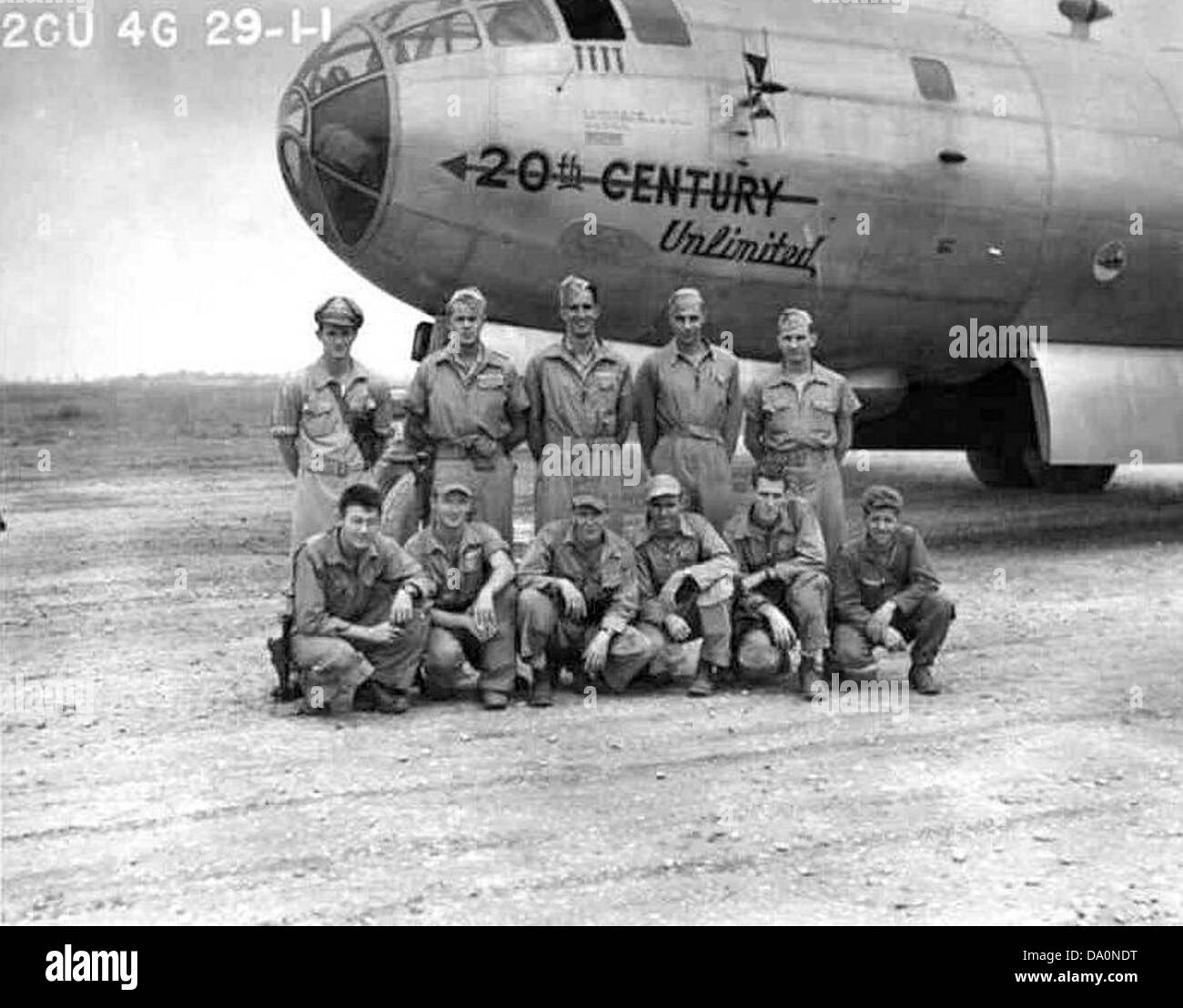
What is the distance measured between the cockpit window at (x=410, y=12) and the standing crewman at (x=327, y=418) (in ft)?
7.26

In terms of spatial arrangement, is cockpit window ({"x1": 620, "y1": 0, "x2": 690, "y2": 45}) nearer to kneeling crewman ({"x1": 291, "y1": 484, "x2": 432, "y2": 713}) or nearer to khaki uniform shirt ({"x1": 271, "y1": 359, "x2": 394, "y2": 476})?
khaki uniform shirt ({"x1": 271, "y1": 359, "x2": 394, "y2": 476})

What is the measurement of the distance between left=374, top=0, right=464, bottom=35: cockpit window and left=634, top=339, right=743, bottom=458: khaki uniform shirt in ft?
8.80

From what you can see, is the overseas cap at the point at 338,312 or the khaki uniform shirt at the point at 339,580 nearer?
the khaki uniform shirt at the point at 339,580

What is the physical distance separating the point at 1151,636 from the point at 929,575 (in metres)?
1.77

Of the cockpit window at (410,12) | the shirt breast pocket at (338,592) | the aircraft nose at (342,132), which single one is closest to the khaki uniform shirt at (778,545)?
the shirt breast pocket at (338,592)

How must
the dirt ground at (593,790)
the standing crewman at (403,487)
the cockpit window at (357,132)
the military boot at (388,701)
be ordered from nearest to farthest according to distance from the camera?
the dirt ground at (593,790)
the military boot at (388,701)
the standing crewman at (403,487)
the cockpit window at (357,132)

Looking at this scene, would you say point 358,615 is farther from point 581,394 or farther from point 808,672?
point 808,672

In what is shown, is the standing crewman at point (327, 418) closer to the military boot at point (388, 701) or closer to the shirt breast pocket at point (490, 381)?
the shirt breast pocket at point (490, 381)

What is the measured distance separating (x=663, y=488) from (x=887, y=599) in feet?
3.61

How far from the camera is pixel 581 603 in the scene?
584 cm

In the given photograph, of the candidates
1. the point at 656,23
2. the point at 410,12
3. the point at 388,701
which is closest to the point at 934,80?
the point at 656,23

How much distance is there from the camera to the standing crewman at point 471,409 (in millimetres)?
6453

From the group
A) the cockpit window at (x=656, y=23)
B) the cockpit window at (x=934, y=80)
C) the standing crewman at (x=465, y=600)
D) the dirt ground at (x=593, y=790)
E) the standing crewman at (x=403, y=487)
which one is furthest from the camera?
the cockpit window at (x=934, y=80)

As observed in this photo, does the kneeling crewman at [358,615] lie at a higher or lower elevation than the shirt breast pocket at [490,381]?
lower
